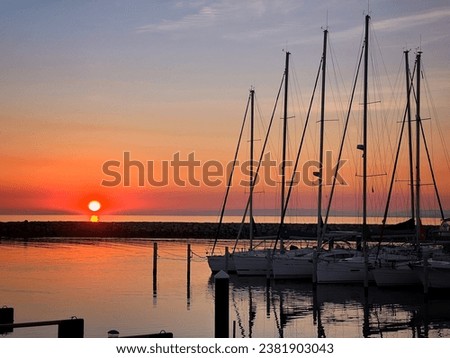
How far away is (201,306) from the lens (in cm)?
2172

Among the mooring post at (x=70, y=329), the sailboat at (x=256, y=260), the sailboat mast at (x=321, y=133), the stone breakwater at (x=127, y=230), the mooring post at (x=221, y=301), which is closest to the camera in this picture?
the mooring post at (x=70, y=329)

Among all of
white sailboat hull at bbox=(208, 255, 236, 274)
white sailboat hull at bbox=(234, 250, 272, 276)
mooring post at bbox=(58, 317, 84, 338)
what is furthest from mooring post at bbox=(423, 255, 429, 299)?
mooring post at bbox=(58, 317, 84, 338)

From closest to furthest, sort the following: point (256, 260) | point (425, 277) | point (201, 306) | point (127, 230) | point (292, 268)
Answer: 1. point (201, 306)
2. point (425, 277)
3. point (292, 268)
4. point (256, 260)
5. point (127, 230)

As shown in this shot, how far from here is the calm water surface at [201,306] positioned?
17922 mm

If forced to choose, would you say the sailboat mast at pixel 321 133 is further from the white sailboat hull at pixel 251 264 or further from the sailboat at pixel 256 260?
the white sailboat hull at pixel 251 264

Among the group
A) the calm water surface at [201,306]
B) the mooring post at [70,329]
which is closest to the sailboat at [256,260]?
the calm water surface at [201,306]

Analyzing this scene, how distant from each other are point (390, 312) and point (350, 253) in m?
7.41

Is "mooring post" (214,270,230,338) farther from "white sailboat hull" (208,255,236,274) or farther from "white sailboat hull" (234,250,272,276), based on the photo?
"white sailboat hull" (208,255,236,274)

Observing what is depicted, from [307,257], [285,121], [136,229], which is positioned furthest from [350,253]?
[136,229]

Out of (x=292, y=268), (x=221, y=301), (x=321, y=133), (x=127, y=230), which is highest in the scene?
(x=127, y=230)

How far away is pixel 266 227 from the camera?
8306 centimetres

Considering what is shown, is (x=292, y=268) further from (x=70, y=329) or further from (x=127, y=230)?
(x=127, y=230)

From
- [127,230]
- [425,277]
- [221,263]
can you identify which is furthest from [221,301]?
[127,230]

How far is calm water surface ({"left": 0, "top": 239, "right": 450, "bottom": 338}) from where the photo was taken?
706 inches
